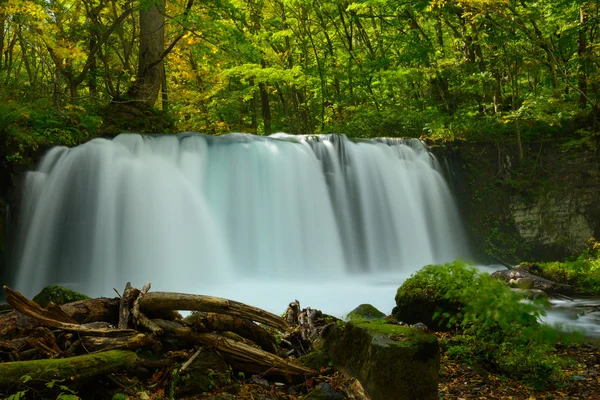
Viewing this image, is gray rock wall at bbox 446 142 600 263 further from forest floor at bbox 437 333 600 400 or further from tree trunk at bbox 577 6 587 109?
forest floor at bbox 437 333 600 400

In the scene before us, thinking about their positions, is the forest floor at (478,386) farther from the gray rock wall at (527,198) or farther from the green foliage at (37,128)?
the gray rock wall at (527,198)

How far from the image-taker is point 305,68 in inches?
785

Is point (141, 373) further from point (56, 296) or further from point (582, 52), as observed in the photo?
point (582, 52)

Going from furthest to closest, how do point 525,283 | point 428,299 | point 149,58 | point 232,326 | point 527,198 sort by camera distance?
point 527,198
point 149,58
point 525,283
point 428,299
point 232,326

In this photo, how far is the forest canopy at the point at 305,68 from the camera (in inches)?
456

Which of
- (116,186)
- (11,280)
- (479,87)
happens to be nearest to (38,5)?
(116,186)

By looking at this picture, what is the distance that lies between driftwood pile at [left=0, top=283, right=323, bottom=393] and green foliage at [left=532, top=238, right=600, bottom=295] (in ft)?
26.8

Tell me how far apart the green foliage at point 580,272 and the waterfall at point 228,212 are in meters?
3.28

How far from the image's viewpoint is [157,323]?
11.2 feet

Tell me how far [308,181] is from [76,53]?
6692mm

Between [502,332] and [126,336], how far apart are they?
3.50 metres

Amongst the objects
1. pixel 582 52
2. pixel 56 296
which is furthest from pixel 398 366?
pixel 582 52

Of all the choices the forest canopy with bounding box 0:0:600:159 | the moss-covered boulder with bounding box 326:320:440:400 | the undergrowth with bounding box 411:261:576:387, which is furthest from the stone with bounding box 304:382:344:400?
the forest canopy with bounding box 0:0:600:159

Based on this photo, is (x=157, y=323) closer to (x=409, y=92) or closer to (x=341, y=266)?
(x=341, y=266)
